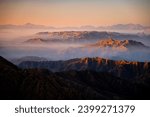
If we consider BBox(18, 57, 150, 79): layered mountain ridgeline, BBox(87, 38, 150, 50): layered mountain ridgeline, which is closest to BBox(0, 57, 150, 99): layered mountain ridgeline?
BBox(18, 57, 150, 79): layered mountain ridgeline

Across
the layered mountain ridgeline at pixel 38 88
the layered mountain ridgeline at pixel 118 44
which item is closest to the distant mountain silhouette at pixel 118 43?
the layered mountain ridgeline at pixel 118 44

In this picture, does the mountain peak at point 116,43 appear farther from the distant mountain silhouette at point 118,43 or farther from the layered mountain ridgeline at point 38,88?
the layered mountain ridgeline at point 38,88

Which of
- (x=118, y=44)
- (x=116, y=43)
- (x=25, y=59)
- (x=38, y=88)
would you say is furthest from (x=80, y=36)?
(x=38, y=88)

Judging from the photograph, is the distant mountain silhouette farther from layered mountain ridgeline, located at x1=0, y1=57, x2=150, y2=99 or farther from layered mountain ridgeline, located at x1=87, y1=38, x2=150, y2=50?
layered mountain ridgeline, located at x1=0, y1=57, x2=150, y2=99

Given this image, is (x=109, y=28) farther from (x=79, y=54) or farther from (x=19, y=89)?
(x=19, y=89)

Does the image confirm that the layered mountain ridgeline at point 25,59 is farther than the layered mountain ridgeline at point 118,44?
No

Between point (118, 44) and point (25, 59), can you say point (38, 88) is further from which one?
point (118, 44)

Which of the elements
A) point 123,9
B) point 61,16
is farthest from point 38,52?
point 123,9

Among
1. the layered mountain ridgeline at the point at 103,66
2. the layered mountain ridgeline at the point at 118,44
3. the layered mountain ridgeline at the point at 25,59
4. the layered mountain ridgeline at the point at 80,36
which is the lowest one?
the layered mountain ridgeline at the point at 103,66
